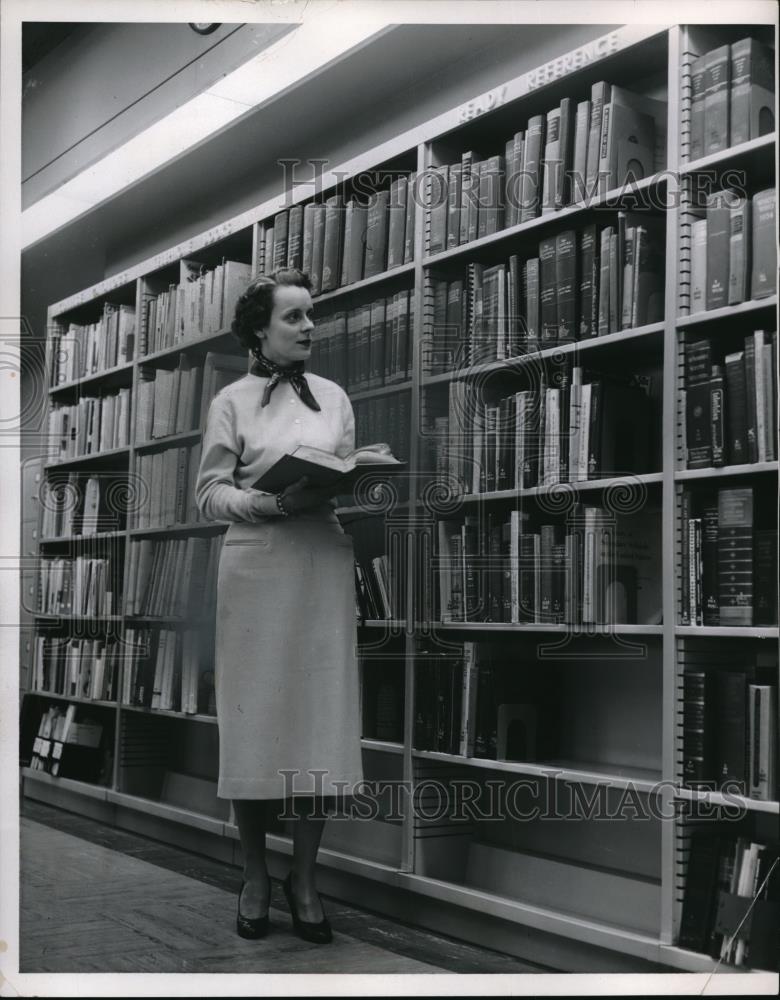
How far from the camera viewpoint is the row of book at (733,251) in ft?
6.79

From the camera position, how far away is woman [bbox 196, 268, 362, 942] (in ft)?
8.04

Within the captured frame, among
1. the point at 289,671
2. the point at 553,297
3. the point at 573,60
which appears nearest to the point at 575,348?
the point at 553,297

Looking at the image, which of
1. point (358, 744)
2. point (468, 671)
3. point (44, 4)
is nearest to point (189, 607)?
point (358, 744)

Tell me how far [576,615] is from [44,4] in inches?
69.8

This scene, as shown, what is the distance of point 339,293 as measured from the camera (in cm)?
257

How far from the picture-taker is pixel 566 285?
2.34 metres

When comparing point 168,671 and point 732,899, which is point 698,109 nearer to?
point 732,899

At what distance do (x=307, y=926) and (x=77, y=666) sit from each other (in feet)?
2.67

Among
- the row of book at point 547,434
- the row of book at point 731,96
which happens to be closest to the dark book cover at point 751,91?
the row of book at point 731,96

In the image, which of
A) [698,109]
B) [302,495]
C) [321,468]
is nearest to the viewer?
[698,109]

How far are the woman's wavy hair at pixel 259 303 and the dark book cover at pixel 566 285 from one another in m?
0.60

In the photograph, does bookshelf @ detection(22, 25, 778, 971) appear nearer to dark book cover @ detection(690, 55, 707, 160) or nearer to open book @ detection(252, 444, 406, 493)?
dark book cover @ detection(690, 55, 707, 160)

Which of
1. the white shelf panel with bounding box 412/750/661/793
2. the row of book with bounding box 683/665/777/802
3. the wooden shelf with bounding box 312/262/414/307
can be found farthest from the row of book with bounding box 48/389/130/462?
the row of book with bounding box 683/665/777/802

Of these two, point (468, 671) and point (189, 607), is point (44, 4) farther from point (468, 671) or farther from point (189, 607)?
point (468, 671)
